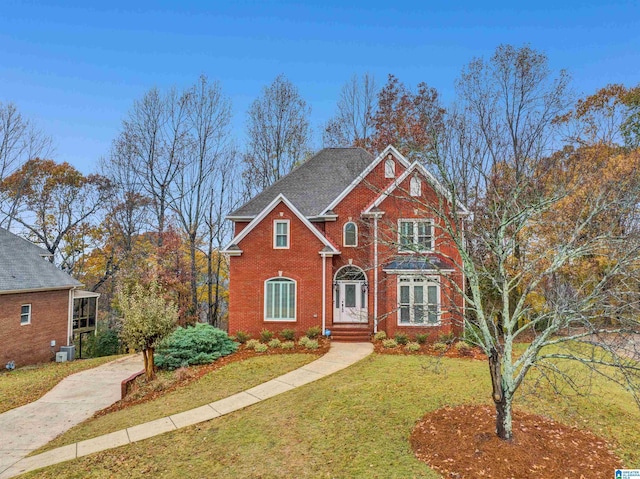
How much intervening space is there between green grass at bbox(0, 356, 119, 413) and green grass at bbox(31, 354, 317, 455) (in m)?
4.53

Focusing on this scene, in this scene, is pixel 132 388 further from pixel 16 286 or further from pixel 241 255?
pixel 16 286

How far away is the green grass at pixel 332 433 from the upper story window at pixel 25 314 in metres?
17.4

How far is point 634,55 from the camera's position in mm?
18016

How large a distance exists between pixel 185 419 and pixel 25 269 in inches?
766

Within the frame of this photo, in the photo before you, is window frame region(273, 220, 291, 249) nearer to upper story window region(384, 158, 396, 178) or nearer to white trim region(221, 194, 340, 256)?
white trim region(221, 194, 340, 256)

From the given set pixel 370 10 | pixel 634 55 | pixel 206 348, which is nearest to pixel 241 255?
pixel 206 348

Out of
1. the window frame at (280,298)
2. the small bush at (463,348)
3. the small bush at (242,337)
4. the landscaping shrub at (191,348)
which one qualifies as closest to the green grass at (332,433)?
the small bush at (463,348)

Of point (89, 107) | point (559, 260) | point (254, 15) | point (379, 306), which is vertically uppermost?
point (254, 15)

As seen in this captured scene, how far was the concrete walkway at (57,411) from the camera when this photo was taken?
349 inches

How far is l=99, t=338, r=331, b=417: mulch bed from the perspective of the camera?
11017 mm

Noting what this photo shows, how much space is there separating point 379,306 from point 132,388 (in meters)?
11.0

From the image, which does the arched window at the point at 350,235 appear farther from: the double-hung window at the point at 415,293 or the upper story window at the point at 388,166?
the double-hung window at the point at 415,293

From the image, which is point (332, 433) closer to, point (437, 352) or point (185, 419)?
point (185, 419)

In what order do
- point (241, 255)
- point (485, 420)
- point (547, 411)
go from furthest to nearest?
point (241, 255) → point (547, 411) → point (485, 420)
